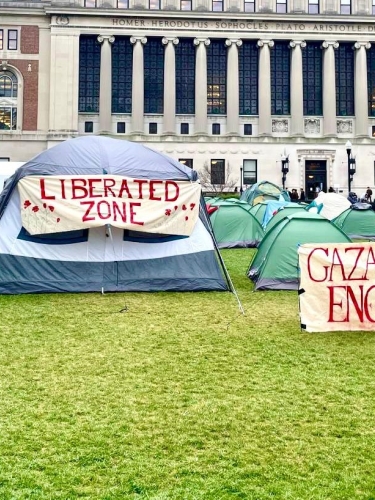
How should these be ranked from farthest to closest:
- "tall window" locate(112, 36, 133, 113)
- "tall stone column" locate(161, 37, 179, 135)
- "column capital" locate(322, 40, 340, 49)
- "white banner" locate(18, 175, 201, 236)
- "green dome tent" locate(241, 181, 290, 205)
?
"tall window" locate(112, 36, 133, 113)
"column capital" locate(322, 40, 340, 49)
"tall stone column" locate(161, 37, 179, 135)
"green dome tent" locate(241, 181, 290, 205)
"white banner" locate(18, 175, 201, 236)

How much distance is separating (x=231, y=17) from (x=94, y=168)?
142 feet

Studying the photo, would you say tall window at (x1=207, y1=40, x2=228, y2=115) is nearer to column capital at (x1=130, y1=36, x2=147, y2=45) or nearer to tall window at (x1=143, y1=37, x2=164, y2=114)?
tall window at (x1=143, y1=37, x2=164, y2=114)

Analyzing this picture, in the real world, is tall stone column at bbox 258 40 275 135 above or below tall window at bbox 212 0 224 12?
below

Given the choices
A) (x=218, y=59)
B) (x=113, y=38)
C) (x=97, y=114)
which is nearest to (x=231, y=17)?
(x=218, y=59)

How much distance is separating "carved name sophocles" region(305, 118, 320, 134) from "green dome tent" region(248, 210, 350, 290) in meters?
41.0

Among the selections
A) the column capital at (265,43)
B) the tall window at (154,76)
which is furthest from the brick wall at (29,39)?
the column capital at (265,43)

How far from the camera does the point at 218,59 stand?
5009 cm

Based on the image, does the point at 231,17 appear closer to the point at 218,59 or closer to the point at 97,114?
the point at 218,59

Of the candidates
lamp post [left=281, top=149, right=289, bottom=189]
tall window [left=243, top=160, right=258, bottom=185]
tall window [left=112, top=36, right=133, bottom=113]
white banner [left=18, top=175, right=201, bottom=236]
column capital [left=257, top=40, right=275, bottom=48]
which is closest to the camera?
white banner [left=18, top=175, right=201, bottom=236]

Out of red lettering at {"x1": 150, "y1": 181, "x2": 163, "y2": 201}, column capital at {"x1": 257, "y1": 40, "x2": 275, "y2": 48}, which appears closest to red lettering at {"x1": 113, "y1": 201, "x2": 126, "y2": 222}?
red lettering at {"x1": 150, "y1": 181, "x2": 163, "y2": 201}

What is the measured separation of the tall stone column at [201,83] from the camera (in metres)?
48.7

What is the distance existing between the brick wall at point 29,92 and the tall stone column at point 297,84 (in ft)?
82.1

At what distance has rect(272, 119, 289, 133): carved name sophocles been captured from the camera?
5019 cm

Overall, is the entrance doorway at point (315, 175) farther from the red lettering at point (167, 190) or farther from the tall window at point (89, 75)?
the red lettering at point (167, 190)
